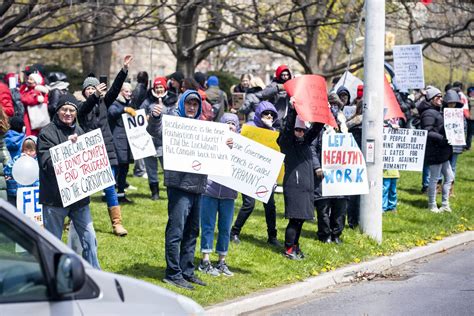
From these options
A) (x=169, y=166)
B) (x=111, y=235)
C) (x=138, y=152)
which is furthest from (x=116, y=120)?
(x=169, y=166)

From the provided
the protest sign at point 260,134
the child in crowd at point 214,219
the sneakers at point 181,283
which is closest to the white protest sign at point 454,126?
the protest sign at point 260,134

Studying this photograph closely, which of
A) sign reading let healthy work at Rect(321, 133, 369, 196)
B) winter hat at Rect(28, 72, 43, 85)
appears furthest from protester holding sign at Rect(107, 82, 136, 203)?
sign reading let healthy work at Rect(321, 133, 369, 196)

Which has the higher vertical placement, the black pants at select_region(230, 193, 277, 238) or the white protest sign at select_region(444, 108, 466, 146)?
the white protest sign at select_region(444, 108, 466, 146)

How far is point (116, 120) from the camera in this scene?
14953mm

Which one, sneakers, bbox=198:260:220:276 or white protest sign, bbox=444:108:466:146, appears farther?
white protest sign, bbox=444:108:466:146

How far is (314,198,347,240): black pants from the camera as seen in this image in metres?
12.5

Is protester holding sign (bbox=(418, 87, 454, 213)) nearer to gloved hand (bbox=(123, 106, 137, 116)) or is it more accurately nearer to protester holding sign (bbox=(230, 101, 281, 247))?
protester holding sign (bbox=(230, 101, 281, 247))

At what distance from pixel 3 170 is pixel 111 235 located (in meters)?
2.63

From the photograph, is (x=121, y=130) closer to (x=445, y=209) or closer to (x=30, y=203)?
(x=445, y=209)

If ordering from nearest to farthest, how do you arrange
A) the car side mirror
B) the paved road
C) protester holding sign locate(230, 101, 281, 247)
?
1. the car side mirror
2. the paved road
3. protester holding sign locate(230, 101, 281, 247)

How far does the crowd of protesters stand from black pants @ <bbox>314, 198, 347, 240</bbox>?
1cm

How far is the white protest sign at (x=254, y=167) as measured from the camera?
10516 mm

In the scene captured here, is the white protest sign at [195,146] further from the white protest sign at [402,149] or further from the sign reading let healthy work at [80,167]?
the white protest sign at [402,149]

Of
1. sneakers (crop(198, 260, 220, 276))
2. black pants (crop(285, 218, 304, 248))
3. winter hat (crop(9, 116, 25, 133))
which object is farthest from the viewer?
winter hat (crop(9, 116, 25, 133))
